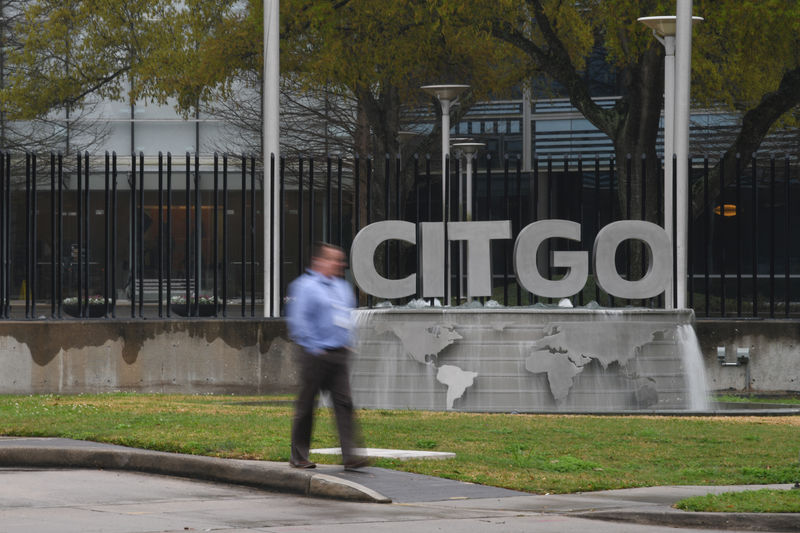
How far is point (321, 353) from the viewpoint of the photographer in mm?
10383

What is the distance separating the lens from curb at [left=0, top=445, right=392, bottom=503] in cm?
964

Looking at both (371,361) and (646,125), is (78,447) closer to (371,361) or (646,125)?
(371,361)

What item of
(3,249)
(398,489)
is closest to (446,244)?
(3,249)

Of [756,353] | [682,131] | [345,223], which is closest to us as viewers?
[756,353]

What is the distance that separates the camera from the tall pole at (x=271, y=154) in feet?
65.6

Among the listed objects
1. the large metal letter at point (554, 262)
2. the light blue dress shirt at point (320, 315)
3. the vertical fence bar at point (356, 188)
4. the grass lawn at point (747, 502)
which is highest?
the vertical fence bar at point (356, 188)

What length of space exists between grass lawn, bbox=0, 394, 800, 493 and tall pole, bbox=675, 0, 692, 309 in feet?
13.8

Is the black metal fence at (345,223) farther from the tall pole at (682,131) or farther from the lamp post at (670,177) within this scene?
the lamp post at (670,177)

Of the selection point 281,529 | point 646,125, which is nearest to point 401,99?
Answer: point 646,125

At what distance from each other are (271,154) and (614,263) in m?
5.78

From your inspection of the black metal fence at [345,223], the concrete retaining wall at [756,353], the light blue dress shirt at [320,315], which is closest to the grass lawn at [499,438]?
the light blue dress shirt at [320,315]

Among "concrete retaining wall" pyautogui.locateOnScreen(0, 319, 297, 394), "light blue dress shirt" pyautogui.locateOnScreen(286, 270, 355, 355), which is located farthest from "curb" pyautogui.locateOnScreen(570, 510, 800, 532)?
"concrete retaining wall" pyautogui.locateOnScreen(0, 319, 297, 394)

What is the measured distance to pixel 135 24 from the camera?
101 feet

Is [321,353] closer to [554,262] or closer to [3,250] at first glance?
[554,262]
